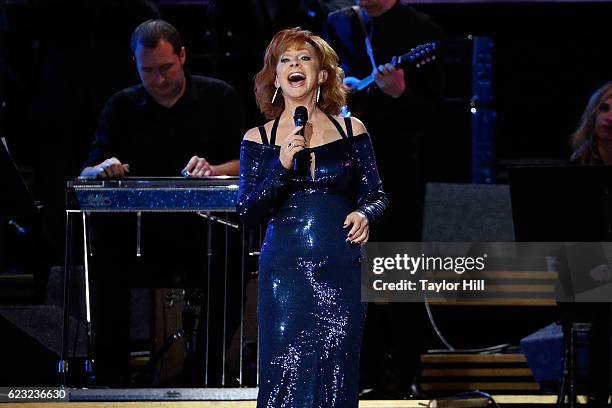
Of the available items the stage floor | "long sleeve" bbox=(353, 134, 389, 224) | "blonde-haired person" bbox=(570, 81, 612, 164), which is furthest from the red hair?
"blonde-haired person" bbox=(570, 81, 612, 164)

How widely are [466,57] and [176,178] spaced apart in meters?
2.56

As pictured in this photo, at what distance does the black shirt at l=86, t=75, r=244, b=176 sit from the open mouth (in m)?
1.75

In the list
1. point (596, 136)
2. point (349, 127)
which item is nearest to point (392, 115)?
point (596, 136)

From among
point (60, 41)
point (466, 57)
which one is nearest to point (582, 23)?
point (466, 57)

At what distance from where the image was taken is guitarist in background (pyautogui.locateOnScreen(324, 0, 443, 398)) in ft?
15.8

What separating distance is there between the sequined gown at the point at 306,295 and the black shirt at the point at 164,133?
185cm

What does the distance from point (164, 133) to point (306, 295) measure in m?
2.07

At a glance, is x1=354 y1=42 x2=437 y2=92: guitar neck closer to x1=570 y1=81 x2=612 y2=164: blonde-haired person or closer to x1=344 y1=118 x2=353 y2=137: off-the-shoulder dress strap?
x1=570 y1=81 x2=612 y2=164: blonde-haired person

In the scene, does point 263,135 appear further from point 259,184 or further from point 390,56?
point 390,56

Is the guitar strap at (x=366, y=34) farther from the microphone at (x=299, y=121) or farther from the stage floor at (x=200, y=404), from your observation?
the microphone at (x=299, y=121)

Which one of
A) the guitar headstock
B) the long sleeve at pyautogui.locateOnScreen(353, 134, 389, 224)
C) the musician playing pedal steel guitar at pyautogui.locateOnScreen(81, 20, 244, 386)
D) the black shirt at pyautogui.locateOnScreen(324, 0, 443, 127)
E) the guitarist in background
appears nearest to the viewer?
the long sleeve at pyautogui.locateOnScreen(353, 134, 389, 224)

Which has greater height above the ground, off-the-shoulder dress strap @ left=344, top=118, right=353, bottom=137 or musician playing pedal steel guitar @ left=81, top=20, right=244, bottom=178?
musician playing pedal steel guitar @ left=81, top=20, right=244, bottom=178

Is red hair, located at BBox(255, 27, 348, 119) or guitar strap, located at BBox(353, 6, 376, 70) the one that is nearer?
red hair, located at BBox(255, 27, 348, 119)

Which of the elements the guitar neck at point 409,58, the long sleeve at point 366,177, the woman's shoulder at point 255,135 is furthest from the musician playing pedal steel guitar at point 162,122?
the long sleeve at point 366,177
